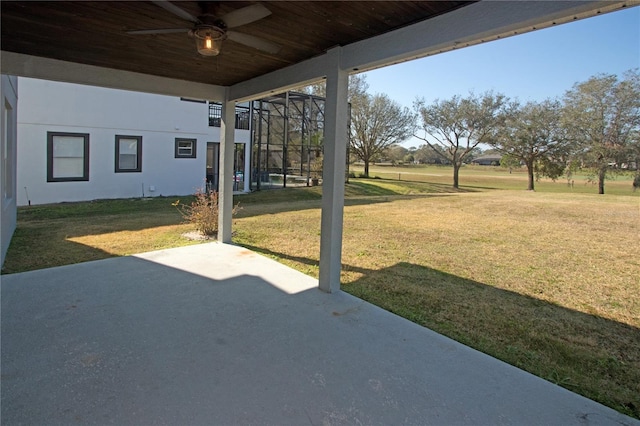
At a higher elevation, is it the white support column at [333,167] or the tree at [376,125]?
the tree at [376,125]

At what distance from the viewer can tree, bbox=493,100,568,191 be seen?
2625cm

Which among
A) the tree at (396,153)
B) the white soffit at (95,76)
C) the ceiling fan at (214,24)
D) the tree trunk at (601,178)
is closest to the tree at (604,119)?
the tree trunk at (601,178)

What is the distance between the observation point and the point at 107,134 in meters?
12.1

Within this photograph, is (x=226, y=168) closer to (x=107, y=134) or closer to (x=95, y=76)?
(x=95, y=76)

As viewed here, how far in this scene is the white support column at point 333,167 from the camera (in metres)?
4.16

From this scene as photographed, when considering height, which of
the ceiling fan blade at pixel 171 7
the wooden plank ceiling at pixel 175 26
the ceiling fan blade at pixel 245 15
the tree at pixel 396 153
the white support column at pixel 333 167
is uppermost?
the tree at pixel 396 153

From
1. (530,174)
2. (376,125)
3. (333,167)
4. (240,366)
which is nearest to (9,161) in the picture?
(333,167)

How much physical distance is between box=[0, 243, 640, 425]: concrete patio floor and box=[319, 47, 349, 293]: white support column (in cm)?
32

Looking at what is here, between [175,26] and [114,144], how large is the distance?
400 inches

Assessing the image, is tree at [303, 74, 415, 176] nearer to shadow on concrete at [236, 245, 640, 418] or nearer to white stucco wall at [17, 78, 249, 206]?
white stucco wall at [17, 78, 249, 206]

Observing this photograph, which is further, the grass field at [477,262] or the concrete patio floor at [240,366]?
the grass field at [477,262]

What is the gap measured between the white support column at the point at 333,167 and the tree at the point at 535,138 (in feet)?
88.4

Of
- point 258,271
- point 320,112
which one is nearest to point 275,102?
→ point 320,112

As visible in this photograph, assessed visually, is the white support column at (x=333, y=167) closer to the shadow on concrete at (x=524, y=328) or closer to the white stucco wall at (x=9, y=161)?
the shadow on concrete at (x=524, y=328)
